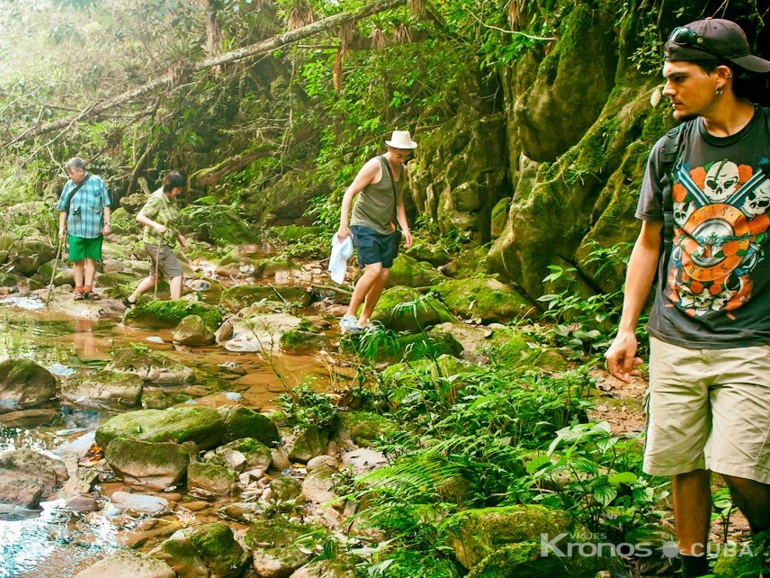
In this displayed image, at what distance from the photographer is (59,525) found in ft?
14.1

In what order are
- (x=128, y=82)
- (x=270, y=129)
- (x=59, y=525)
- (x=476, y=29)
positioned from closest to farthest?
(x=59, y=525)
(x=476, y=29)
(x=128, y=82)
(x=270, y=129)

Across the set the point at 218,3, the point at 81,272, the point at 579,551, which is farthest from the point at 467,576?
the point at 218,3

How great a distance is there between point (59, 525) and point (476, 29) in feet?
32.6

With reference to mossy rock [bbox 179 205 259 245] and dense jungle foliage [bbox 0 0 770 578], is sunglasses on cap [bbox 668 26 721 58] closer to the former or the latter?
dense jungle foliage [bbox 0 0 770 578]

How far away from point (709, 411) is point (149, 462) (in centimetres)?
352

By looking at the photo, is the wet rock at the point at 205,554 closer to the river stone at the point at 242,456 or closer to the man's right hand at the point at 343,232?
the river stone at the point at 242,456

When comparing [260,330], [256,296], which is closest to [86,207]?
[256,296]

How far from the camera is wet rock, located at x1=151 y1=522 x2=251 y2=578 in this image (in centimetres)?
375

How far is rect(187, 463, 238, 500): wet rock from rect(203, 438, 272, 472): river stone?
13 cm

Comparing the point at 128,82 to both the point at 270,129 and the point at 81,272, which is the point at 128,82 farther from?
the point at 270,129

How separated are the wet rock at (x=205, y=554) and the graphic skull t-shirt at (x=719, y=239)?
236cm

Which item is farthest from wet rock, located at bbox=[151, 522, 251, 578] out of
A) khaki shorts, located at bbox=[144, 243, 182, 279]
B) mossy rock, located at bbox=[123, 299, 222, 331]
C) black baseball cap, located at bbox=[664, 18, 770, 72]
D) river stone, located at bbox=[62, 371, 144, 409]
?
khaki shorts, located at bbox=[144, 243, 182, 279]

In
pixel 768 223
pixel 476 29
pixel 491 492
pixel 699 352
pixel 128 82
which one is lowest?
pixel 491 492

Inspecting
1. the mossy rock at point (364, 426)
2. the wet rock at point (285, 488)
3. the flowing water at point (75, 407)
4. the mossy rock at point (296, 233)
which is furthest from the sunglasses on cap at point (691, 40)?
the mossy rock at point (296, 233)
